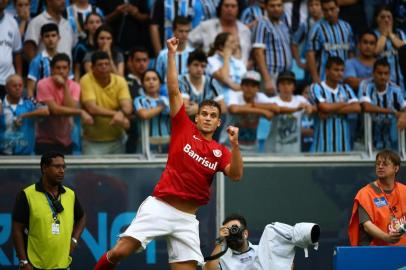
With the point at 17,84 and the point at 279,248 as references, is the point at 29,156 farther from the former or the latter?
the point at 279,248

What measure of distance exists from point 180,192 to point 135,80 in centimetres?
412

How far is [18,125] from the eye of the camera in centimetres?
1361

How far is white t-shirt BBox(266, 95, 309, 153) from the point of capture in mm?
14000

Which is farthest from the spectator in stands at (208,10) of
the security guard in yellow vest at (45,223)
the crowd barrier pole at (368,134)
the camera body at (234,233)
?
the camera body at (234,233)

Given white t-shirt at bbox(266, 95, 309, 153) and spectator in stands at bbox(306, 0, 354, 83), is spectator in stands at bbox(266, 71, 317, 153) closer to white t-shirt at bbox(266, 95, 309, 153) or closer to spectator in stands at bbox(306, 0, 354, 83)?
white t-shirt at bbox(266, 95, 309, 153)

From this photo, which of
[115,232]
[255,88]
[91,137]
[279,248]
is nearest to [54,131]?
[91,137]

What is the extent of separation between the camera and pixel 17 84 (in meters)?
14.0

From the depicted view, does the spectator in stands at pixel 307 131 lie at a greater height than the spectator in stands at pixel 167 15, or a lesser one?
lesser

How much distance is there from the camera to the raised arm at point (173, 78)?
35.2ft

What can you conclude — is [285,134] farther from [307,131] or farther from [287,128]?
[307,131]

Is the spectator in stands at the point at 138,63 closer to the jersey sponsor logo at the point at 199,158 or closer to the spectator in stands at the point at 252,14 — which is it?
the spectator in stands at the point at 252,14

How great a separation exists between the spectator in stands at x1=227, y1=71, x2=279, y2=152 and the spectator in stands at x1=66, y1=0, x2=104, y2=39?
8.46ft

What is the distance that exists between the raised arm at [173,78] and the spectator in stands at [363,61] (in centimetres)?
508

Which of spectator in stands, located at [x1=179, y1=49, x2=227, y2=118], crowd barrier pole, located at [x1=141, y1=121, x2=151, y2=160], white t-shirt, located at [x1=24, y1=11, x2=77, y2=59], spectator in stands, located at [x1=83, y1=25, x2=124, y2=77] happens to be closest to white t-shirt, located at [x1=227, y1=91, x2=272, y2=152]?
spectator in stands, located at [x1=179, y1=49, x2=227, y2=118]
